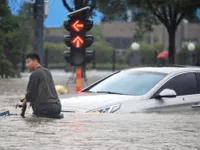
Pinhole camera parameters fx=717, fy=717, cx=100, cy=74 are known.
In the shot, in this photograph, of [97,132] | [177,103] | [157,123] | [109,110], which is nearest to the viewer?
[97,132]

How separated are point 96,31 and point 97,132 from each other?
71.0 m

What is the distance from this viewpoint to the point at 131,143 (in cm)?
918

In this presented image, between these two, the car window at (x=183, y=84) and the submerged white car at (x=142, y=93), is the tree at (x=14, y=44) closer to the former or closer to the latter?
the submerged white car at (x=142, y=93)

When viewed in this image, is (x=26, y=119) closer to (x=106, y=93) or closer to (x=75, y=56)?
(x=106, y=93)

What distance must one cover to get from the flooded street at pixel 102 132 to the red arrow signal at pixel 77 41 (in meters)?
6.90

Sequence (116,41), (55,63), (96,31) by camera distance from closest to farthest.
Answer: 1. (55,63)
2. (96,31)
3. (116,41)

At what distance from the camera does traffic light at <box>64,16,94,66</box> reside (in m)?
19.6

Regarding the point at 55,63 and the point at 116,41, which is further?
the point at 116,41

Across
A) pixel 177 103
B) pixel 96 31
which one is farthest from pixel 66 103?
pixel 96 31

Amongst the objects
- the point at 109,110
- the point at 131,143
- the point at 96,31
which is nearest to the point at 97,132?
the point at 131,143

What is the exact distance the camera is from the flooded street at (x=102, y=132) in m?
8.95

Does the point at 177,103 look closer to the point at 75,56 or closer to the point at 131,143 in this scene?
the point at 131,143

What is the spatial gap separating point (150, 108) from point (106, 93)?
0.97 meters

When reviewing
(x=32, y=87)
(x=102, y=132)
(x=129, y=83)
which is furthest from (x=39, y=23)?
(x=102, y=132)
